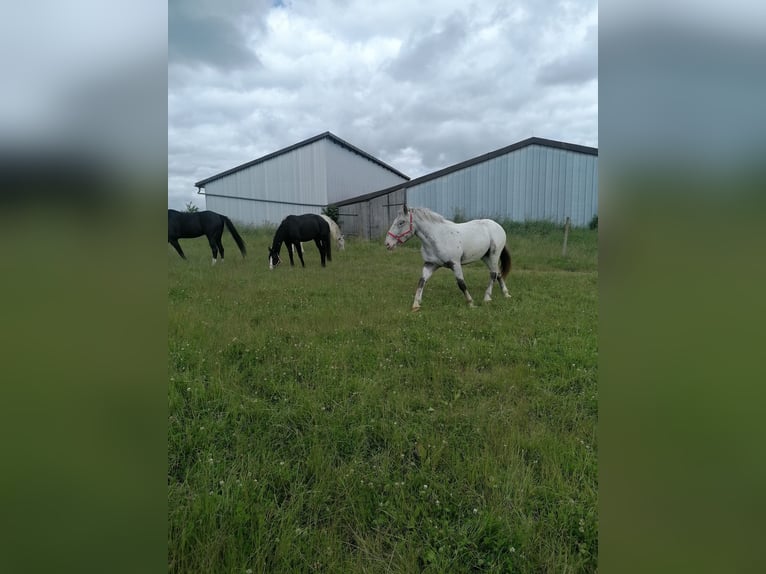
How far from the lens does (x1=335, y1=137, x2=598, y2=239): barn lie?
564 inches

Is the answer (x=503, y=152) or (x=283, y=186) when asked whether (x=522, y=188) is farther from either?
(x=283, y=186)

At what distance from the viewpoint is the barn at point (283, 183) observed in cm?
2048

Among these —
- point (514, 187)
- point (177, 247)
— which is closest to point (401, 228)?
point (177, 247)

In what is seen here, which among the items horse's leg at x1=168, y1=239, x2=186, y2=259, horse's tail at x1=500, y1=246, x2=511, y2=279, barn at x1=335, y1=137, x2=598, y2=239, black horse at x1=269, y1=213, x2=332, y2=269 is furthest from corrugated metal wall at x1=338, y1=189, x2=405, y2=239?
horse's tail at x1=500, y1=246, x2=511, y2=279

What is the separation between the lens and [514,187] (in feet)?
51.1

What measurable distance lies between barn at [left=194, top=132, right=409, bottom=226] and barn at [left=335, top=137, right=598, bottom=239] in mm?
5930

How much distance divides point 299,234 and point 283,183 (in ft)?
43.3

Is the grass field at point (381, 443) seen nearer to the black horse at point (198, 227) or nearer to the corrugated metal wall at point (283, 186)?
the black horse at point (198, 227)

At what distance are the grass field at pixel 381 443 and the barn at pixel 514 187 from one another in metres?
11.9

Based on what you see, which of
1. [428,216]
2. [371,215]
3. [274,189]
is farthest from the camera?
[274,189]
